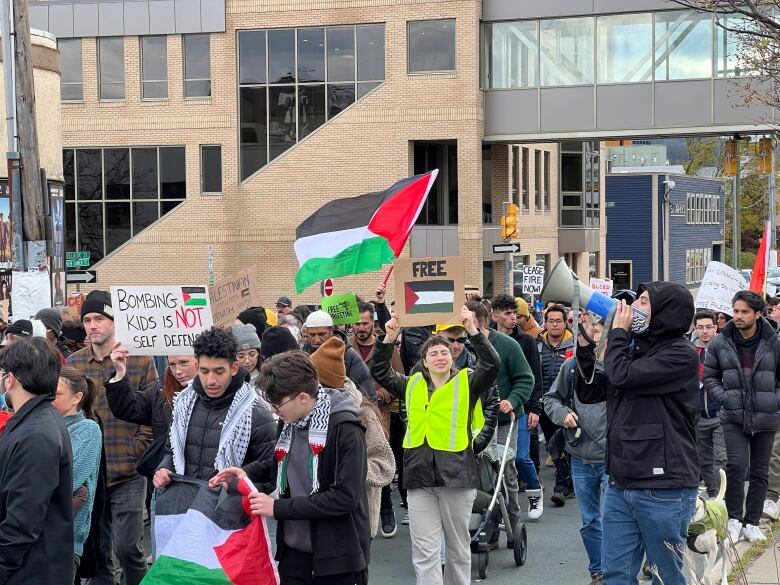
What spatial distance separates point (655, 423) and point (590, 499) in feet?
6.99

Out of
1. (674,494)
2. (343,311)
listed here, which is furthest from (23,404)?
(343,311)

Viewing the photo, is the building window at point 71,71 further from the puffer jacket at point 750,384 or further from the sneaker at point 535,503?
the puffer jacket at point 750,384

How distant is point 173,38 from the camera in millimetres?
38625

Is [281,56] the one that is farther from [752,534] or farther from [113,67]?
[752,534]

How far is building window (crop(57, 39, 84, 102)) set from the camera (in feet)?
129

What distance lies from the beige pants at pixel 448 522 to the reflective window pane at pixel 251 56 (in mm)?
31446

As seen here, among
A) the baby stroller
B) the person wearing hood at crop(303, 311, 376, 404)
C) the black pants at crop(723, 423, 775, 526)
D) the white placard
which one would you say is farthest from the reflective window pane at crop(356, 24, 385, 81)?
the baby stroller

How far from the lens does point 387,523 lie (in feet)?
35.7

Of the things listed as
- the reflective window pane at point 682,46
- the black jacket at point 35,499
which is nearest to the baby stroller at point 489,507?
the black jacket at point 35,499

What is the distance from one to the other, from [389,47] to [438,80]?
1.84 meters

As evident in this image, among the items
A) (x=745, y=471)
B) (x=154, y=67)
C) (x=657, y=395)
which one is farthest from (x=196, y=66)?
(x=657, y=395)

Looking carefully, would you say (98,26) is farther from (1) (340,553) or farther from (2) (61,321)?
(1) (340,553)

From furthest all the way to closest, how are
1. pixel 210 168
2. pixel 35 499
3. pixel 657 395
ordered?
1. pixel 210 168
2. pixel 657 395
3. pixel 35 499

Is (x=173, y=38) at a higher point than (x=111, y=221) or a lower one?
higher
